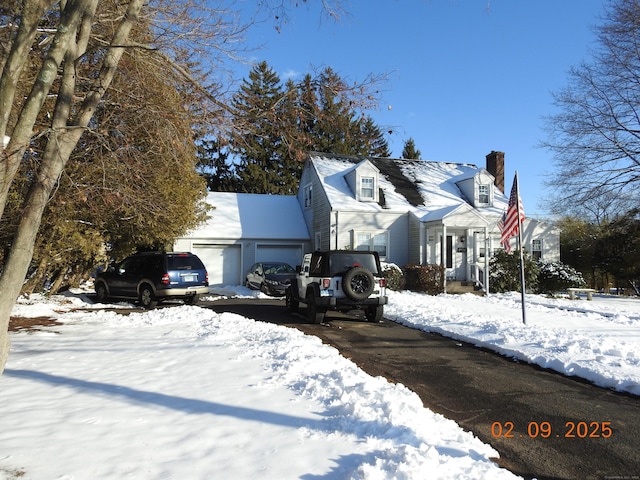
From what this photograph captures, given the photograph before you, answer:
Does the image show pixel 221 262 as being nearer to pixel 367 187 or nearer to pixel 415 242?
pixel 367 187

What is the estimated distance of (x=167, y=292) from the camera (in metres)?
15.1

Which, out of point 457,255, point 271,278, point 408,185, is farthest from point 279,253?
point 457,255

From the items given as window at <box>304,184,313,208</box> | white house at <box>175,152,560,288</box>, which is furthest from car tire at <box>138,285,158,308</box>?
window at <box>304,184,313,208</box>

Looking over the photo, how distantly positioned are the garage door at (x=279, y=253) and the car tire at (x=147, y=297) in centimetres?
986

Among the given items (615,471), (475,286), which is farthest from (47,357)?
(475,286)

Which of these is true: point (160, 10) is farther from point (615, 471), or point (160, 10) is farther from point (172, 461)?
point (615, 471)

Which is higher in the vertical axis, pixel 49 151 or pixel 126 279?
pixel 49 151

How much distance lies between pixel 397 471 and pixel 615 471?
1931mm

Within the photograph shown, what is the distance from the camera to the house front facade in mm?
23391

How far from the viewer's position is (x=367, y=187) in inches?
989

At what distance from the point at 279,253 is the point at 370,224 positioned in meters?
5.52

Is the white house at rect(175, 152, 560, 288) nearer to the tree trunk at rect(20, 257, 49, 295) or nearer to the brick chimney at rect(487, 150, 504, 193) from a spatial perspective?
the brick chimney at rect(487, 150, 504, 193)

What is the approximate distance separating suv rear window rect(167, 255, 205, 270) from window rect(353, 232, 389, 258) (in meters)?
10.1

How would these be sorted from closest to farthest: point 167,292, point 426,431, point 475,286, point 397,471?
point 397,471 → point 426,431 → point 167,292 → point 475,286
